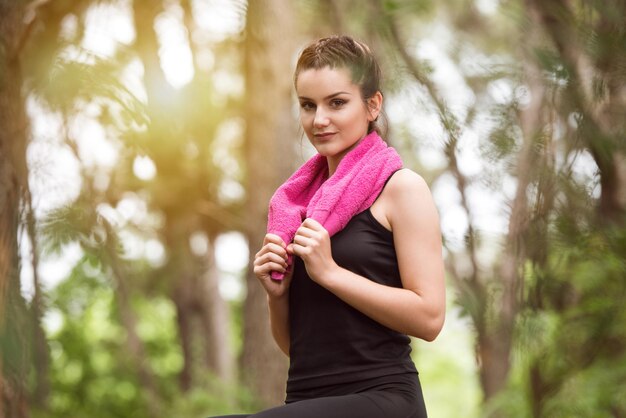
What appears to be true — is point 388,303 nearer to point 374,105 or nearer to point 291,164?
point 374,105

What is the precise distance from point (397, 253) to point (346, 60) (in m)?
0.52

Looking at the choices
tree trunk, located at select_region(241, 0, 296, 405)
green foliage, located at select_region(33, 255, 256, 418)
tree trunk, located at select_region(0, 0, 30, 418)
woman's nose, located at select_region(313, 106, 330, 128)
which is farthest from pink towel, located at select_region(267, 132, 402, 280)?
green foliage, located at select_region(33, 255, 256, 418)

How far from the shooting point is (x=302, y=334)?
2.10m

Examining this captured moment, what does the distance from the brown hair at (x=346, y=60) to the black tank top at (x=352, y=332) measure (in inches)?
13.9

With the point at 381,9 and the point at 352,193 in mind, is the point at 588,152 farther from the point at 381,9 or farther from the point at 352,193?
the point at 352,193

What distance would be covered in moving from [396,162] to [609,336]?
3.30 m

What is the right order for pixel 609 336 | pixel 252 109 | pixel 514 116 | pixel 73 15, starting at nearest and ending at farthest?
pixel 514 116
pixel 609 336
pixel 73 15
pixel 252 109

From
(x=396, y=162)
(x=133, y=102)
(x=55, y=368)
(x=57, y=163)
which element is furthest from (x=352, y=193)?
(x=55, y=368)

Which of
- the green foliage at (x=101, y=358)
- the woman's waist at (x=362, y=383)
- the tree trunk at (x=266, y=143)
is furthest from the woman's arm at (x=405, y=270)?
the green foliage at (x=101, y=358)

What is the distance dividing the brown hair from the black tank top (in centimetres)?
35

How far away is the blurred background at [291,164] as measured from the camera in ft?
9.29

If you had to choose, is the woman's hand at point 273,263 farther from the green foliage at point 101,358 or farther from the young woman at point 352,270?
the green foliage at point 101,358

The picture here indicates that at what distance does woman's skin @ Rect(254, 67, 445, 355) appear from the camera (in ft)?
6.43

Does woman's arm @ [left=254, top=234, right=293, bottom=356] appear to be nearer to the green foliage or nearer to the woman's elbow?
the woman's elbow
